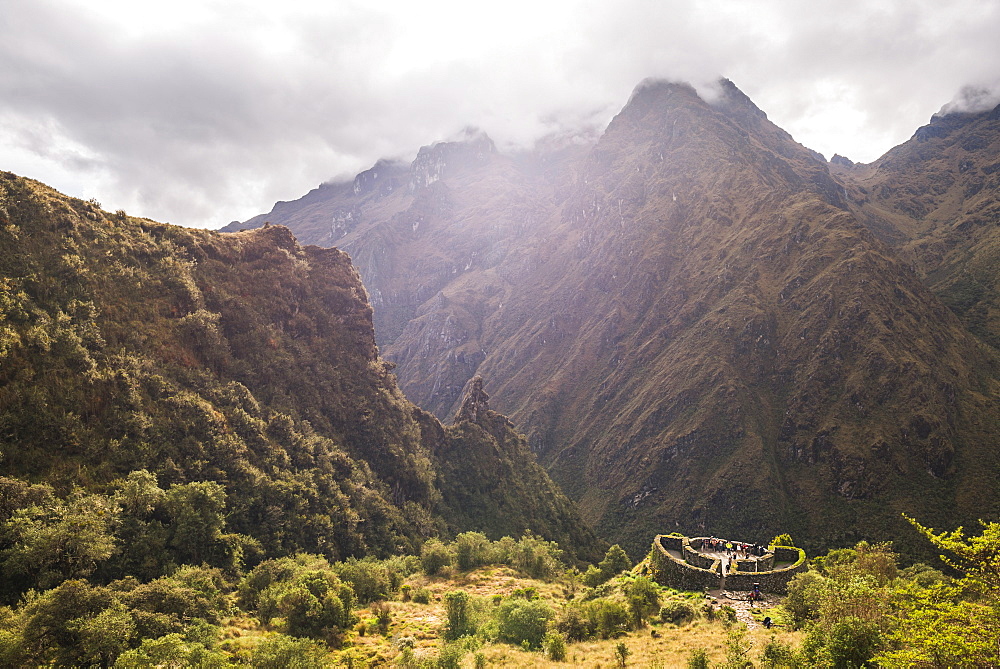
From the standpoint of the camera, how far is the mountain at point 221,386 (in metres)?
49.6

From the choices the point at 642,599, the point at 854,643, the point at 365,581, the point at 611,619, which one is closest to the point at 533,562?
the point at 365,581

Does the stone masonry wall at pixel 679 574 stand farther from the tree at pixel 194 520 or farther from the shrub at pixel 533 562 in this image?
the tree at pixel 194 520

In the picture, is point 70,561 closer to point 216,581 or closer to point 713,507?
point 216,581

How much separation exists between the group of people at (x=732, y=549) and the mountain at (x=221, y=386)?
45.2 m

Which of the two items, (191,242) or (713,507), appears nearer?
(191,242)

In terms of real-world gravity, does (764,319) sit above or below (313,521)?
above

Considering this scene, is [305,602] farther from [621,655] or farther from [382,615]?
[621,655]

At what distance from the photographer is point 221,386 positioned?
70.8 meters

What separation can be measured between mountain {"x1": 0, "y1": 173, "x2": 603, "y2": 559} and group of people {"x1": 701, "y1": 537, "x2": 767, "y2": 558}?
148ft

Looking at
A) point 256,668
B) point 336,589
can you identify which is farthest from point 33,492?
point 256,668

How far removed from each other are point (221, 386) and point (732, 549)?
222ft

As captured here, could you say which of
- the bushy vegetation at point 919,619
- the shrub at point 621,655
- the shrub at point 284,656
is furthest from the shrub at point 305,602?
the bushy vegetation at point 919,619

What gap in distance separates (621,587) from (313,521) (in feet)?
130

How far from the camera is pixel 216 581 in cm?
4616
